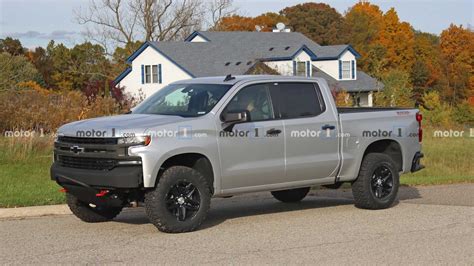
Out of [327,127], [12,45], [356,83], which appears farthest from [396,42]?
[327,127]

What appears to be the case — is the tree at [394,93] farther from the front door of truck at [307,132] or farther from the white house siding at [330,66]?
the front door of truck at [307,132]

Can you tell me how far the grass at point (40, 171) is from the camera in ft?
40.6

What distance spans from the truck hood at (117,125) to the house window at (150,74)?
4654 cm

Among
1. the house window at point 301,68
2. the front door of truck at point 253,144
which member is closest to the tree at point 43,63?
the house window at point 301,68

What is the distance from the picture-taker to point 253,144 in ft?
33.0

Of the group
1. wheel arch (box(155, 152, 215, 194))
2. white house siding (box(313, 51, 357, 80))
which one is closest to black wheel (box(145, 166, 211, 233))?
wheel arch (box(155, 152, 215, 194))

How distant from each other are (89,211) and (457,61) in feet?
258

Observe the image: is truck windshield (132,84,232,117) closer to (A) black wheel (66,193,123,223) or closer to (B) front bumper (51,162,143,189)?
(B) front bumper (51,162,143,189)

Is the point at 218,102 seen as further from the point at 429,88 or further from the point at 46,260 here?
the point at 429,88

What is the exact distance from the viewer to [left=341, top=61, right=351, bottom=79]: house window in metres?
58.9

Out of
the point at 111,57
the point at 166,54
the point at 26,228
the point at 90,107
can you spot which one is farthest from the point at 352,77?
the point at 26,228

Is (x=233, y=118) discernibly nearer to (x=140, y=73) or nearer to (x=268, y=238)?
(x=268, y=238)

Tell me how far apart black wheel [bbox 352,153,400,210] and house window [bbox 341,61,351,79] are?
1883 inches

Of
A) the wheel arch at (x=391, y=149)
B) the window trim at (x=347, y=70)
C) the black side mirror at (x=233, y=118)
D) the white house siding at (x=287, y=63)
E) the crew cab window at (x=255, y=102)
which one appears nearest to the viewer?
the black side mirror at (x=233, y=118)
